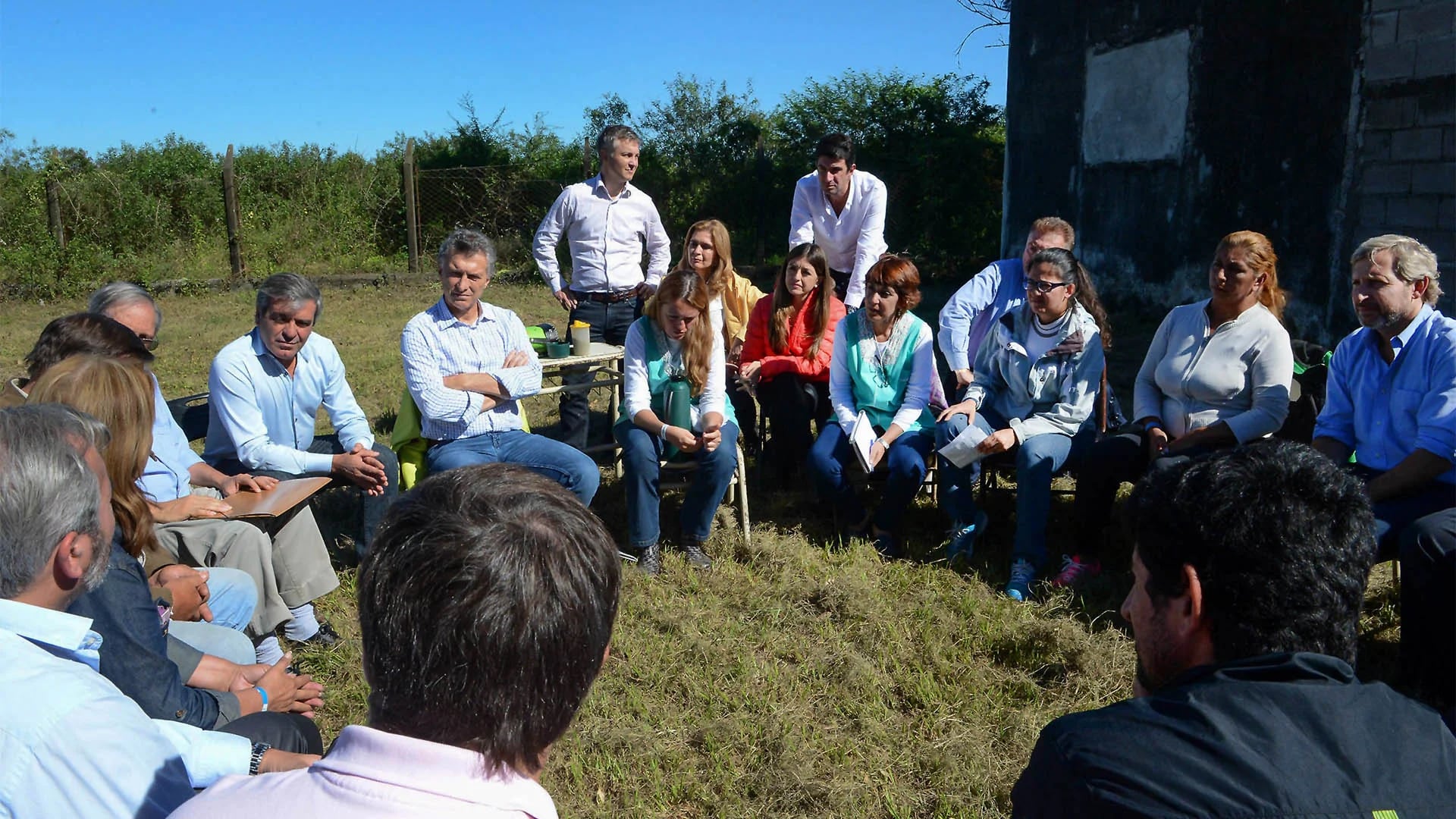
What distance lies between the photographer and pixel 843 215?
6.05 metres

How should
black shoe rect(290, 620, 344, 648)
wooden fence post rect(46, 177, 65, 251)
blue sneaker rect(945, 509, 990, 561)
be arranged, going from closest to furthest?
black shoe rect(290, 620, 344, 648) → blue sneaker rect(945, 509, 990, 561) → wooden fence post rect(46, 177, 65, 251)

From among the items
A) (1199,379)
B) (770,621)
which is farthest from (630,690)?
(1199,379)

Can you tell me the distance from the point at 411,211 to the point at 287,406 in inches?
409

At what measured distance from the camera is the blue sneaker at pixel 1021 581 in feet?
13.3

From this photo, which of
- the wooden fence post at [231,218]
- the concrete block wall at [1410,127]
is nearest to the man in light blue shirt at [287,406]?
the concrete block wall at [1410,127]

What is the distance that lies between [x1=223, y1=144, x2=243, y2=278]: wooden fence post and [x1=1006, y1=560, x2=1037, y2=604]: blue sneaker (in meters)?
12.3

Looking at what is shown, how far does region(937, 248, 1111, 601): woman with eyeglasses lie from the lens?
4.29 metres

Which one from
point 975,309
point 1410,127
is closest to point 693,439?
point 975,309

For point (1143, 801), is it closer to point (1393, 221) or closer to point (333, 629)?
point (333, 629)

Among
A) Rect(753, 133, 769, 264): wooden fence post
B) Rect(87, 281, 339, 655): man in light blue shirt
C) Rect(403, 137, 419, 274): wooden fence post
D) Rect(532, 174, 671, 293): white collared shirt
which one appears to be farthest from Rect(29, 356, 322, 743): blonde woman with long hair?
Rect(753, 133, 769, 264): wooden fence post

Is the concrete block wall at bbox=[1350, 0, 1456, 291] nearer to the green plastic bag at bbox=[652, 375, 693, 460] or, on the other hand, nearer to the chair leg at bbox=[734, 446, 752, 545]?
the chair leg at bbox=[734, 446, 752, 545]

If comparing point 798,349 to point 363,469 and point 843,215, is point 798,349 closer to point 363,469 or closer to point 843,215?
point 843,215

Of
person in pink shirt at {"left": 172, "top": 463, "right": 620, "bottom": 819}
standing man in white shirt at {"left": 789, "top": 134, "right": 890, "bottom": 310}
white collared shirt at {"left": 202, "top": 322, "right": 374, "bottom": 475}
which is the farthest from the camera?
standing man in white shirt at {"left": 789, "top": 134, "right": 890, "bottom": 310}

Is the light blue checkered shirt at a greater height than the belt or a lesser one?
lesser
